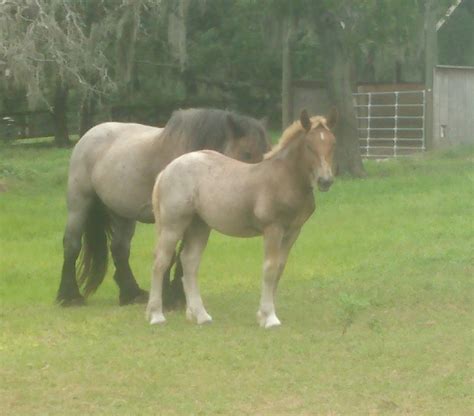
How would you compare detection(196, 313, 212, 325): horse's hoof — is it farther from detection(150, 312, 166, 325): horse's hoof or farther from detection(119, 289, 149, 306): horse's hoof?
detection(119, 289, 149, 306): horse's hoof

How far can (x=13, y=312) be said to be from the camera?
32.8 ft

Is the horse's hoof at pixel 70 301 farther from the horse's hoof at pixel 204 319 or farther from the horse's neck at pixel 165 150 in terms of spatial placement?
the horse's hoof at pixel 204 319

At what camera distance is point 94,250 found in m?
10.8

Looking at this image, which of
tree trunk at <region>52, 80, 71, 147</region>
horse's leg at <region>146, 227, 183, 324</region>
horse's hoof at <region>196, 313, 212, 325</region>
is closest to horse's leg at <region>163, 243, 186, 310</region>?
horse's leg at <region>146, 227, 183, 324</region>

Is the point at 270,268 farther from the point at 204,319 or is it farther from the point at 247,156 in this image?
the point at 247,156

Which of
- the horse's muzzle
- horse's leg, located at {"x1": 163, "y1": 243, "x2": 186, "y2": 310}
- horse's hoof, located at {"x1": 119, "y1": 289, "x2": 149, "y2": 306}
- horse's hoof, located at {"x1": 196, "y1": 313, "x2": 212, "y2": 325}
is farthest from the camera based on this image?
horse's hoof, located at {"x1": 119, "y1": 289, "x2": 149, "y2": 306}

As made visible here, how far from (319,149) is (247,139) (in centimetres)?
136

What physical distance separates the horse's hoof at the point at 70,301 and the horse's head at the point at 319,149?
3145mm

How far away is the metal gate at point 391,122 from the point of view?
27.8 metres

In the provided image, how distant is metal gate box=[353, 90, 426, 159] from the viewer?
2778 cm

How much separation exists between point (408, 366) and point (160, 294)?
8.47ft

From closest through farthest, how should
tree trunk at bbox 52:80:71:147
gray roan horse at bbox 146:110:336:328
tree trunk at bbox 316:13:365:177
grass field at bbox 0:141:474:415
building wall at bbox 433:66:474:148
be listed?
grass field at bbox 0:141:474:415, gray roan horse at bbox 146:110:336:328, tree trunk at bbox 316:13:365:177, building wall at bbox 433:66:474:148, tree trunk at bbox 52:80:71:147

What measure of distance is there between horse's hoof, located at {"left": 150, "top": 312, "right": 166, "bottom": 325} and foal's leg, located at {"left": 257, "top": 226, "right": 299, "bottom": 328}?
816mm

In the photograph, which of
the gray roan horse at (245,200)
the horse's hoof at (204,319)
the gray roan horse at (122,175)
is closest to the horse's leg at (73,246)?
the gray roan horse at (122,175)
